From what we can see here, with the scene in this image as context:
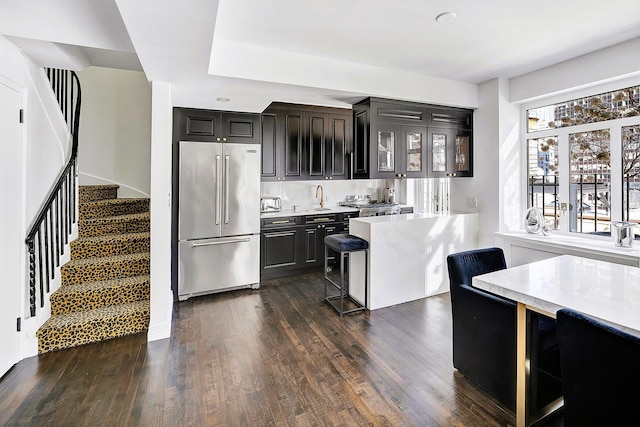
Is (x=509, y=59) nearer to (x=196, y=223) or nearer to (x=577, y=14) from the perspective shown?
(x=577, y=14)

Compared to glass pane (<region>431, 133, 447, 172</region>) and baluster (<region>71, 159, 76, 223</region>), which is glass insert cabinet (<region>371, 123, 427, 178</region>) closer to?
glass pane (<region>431, 133, 447, 172</region>)

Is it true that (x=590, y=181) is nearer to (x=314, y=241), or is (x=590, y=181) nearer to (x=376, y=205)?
(x=376, y=205)

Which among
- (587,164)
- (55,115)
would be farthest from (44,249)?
(587,164)

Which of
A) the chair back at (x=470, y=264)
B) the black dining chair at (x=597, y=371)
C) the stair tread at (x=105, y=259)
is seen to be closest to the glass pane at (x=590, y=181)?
the chair back at (x=470, y=264)

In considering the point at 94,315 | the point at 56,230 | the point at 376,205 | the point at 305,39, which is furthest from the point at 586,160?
the point at 56,230

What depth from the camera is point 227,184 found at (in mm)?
4031

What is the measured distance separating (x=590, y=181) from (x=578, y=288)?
7.94ft

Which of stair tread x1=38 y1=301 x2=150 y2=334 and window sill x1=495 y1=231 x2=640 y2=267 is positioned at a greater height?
window sill x1=495 y1=231 x2=640 y2=267

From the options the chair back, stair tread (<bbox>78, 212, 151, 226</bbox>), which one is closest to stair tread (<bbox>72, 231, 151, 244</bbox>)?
stair tread (<bbox>78, 212, 151, 226</bbox>)

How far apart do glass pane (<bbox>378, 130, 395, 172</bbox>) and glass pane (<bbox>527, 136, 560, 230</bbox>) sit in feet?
5.77

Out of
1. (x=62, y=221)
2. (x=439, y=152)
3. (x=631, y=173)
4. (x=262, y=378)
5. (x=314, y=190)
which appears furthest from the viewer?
(x=314, y=190)

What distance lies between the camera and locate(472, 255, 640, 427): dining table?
55.5 inches

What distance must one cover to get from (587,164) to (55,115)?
5.55 metres

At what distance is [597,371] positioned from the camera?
48.3 inches
